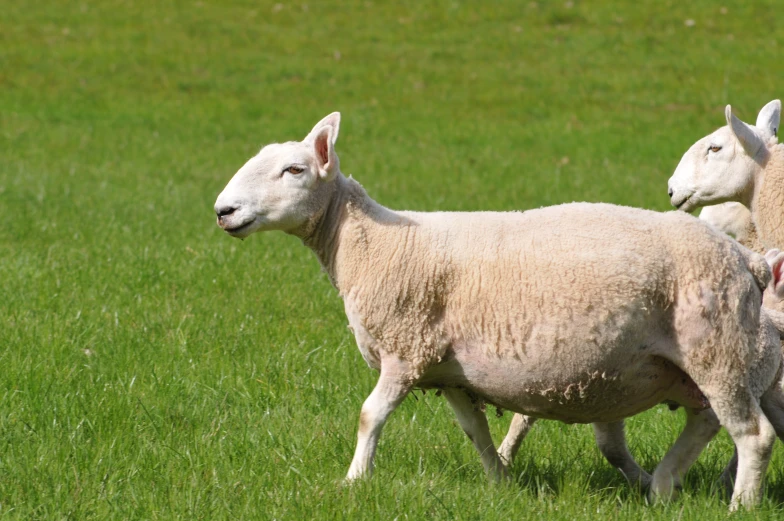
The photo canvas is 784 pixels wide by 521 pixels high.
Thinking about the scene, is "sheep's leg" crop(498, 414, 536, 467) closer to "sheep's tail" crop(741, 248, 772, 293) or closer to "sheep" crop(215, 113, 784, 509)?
"sheep" crop(215, 113, 784, 509)

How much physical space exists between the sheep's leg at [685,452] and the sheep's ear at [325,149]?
1666mm

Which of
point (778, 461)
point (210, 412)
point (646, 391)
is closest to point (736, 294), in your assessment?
point (646, 391)

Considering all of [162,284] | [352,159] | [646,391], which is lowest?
[352,159]

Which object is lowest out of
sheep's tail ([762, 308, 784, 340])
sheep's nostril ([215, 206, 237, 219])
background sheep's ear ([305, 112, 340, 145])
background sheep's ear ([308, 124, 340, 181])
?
sheep's tail ([762, 308, 784, 340])

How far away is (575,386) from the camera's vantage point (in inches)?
156

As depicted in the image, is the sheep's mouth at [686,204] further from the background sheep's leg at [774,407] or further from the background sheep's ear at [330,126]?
the background sheep's ear at [330,126]

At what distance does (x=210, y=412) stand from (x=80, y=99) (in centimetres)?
1447

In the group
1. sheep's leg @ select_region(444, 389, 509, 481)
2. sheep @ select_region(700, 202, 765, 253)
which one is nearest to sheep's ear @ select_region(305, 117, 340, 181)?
sheep's leg @ select_region(444, 389, 509, 481)

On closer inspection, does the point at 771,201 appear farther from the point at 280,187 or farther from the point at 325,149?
the point at 280,187

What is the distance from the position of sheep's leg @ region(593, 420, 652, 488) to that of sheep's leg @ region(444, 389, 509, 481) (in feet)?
1.51

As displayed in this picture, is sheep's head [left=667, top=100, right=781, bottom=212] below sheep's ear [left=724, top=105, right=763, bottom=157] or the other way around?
below

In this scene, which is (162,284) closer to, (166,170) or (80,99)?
(166,170)

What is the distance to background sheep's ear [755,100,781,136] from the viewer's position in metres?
5.98

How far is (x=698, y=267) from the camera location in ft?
12.9
